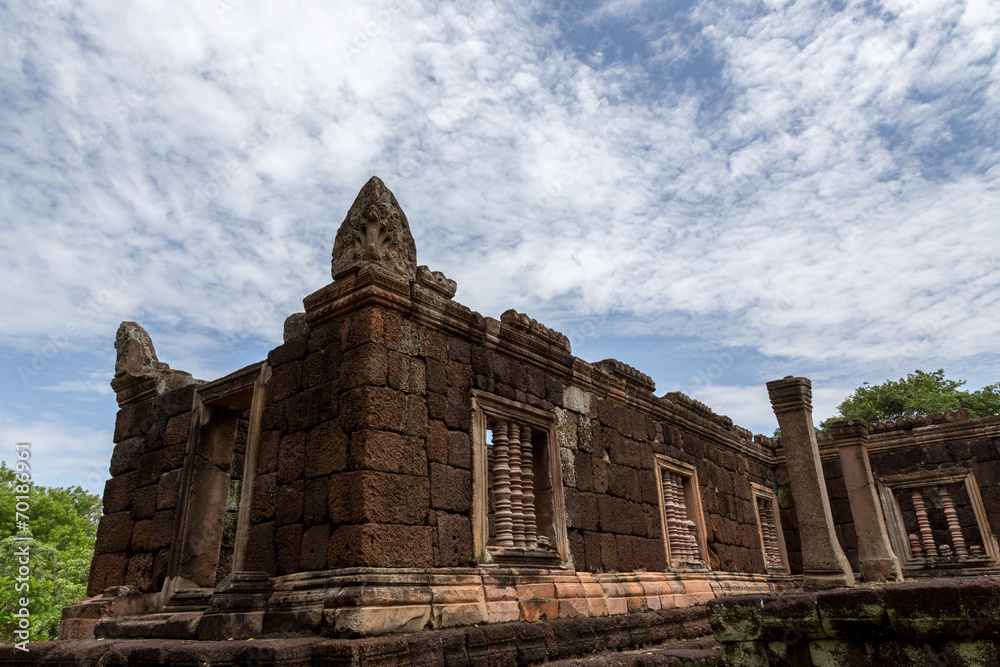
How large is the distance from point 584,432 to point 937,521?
9.45 m

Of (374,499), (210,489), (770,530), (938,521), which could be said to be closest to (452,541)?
(374,499)

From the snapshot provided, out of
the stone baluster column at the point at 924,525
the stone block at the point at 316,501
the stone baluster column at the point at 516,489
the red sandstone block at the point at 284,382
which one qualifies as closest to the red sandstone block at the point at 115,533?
the red sandstone block at the point at 284,382

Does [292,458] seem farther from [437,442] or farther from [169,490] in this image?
[169,490]

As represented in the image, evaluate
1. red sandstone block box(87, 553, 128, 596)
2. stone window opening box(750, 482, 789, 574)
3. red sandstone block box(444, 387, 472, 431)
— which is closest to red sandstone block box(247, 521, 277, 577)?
red sandstone block box(444, 387, 472, 431)

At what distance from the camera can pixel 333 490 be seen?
493 cm

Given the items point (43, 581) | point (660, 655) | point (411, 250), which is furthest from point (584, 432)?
point (43, 581)

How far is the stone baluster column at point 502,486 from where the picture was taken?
5.96 meters

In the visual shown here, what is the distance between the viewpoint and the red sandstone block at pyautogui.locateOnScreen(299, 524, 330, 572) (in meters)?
4.85

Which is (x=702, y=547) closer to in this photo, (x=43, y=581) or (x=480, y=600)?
(x=480, y=600)

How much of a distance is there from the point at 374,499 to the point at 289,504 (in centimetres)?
92

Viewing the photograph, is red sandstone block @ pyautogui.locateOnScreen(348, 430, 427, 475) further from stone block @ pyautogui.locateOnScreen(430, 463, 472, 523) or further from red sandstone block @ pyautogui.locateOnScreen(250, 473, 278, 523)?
red sandstone block @ pyautogui.locateOnScreen(250, 473, 278, 523)

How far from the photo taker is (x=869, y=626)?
3557 mm

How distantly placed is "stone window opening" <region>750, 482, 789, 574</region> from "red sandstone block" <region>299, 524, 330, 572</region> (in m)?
8.94

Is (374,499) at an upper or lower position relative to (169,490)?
lower
